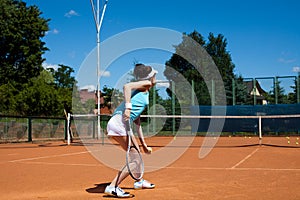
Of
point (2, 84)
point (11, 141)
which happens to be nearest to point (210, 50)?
point (2, 84)

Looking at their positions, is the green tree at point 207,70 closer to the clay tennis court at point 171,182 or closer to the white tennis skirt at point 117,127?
the clay tennis court at point 171,182

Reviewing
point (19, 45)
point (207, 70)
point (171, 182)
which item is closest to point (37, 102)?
point (19, 45)

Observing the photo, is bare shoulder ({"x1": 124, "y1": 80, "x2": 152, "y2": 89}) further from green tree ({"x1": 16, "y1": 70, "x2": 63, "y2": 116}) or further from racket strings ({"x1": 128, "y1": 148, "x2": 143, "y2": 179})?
green tree ({"x1": 16, "y1": 70, "x2": 63, "y2": 116})

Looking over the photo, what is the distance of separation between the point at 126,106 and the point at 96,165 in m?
4.32

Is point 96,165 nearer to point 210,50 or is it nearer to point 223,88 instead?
point 223,88

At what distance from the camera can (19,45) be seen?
3506cm

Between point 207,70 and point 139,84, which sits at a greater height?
point 207,70

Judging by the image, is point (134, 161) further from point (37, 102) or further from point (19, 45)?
point (19, 45)

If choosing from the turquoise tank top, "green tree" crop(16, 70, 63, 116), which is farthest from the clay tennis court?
"green tree" crop(16, 70, 63, 116)

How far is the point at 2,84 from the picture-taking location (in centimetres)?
3444

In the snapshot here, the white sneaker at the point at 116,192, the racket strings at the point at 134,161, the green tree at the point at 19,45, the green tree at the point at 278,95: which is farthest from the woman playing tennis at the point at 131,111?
the green tree at the point at 19,45

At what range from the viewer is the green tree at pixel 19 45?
3466 cm

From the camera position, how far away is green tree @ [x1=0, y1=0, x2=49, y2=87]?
3466 cm

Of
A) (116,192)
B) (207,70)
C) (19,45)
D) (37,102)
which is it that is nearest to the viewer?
(116,192)
